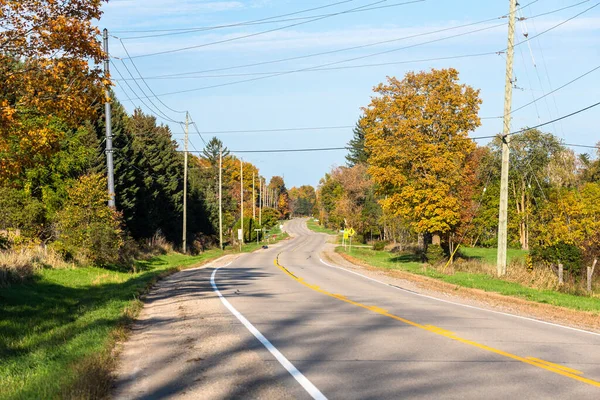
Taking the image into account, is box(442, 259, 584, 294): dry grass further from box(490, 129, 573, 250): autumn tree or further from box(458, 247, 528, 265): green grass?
box(490, 129, 573, 250): autumn tree

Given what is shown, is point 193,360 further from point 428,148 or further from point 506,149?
point 428,148

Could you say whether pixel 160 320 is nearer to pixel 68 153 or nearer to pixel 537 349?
pixel 537 349

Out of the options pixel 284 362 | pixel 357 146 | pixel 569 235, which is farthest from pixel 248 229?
→ pixel 284 362

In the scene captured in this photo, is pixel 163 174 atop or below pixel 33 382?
atop

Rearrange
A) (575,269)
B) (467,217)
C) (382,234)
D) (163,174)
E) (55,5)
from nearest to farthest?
(55,5) < (575,269) < (467,217) < (163,174) < (382,234)

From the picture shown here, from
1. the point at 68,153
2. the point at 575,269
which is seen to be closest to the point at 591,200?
the point at 575,269

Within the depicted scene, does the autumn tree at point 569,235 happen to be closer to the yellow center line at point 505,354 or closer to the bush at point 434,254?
the bush at point 434,254

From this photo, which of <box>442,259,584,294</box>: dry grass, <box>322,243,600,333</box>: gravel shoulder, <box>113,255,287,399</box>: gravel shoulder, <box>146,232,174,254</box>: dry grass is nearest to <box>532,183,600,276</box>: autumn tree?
<box>442,259,584,294</box>: dry grass

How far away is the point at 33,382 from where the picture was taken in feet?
23.9

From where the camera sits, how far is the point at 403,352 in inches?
362

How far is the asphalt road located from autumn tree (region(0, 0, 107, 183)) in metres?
5.98

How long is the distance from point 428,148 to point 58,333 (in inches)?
1196

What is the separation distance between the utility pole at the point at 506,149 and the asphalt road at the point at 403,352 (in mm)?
12275

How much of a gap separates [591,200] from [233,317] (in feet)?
145
